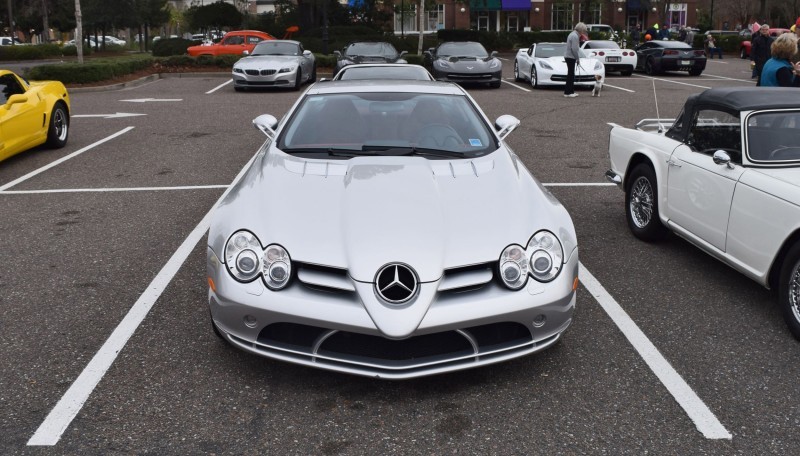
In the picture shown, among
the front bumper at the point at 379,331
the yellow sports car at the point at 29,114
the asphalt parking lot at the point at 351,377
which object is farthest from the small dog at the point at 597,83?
Answer: the front bumper at the point at 379,331

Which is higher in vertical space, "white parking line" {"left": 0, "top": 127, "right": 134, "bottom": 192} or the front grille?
"white parking line" {"left": 0, "top": 127, "right": 134, "bottom": 192}

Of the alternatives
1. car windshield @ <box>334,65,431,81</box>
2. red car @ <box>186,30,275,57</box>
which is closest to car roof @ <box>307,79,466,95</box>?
car windshield @ <box>334,65,431,81</box>

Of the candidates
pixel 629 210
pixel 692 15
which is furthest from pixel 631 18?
pixel 629 210

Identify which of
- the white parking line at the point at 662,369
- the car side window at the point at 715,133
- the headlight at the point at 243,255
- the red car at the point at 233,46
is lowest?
the white parking line at the point at 662,369

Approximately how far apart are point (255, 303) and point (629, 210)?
410 cm

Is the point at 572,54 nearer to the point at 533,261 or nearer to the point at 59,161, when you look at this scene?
the point at 59,161

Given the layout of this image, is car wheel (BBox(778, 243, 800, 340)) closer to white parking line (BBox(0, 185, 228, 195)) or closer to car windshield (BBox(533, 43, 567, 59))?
white parking line (BBox(0, 185, 228, 195))

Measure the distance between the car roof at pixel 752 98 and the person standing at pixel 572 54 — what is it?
12.5 m

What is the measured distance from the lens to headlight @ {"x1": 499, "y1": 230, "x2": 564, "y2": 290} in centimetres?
372

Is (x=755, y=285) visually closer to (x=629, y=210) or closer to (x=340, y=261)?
(x=629, y=210)

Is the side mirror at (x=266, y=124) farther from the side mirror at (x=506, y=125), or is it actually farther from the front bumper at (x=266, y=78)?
the front bumper at (x=266, y=78)

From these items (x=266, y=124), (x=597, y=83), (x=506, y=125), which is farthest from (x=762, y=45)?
(x=266, y=124)

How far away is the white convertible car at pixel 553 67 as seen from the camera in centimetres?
1972

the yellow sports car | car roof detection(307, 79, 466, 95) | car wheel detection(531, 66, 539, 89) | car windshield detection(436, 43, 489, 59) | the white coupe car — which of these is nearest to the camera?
car roof detection(307, 79, 466, 95)
